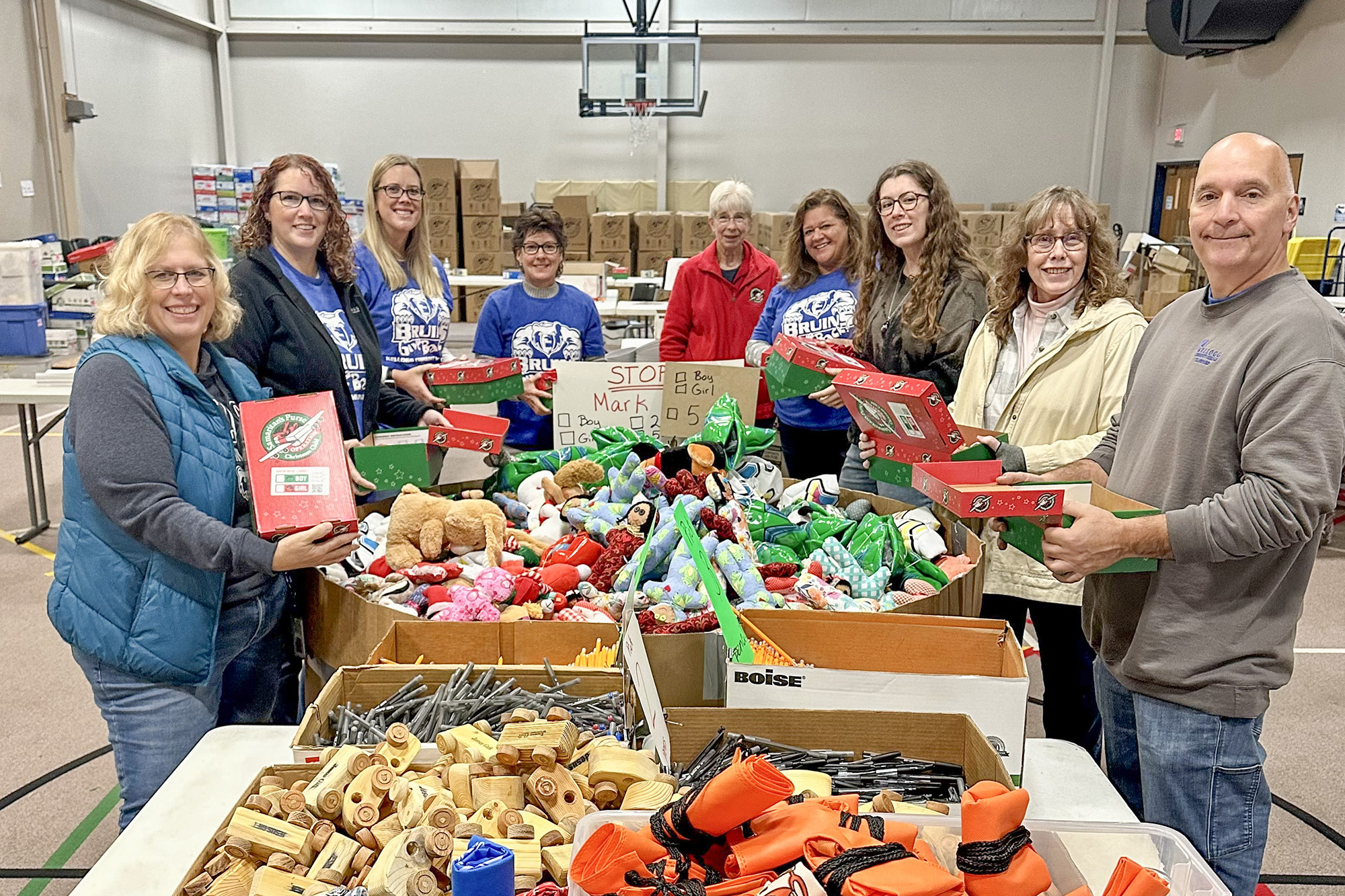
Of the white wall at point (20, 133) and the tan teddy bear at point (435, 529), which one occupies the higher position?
the white wall at point (20, 133)

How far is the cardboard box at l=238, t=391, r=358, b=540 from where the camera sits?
178 cm

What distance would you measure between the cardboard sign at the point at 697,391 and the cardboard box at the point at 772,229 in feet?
20.1

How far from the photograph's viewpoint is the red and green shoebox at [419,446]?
248 cm

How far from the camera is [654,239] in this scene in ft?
32.5

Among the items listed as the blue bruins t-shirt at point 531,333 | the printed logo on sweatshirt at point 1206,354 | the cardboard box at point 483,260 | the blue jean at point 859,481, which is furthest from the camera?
the cardboard box at point 483,260

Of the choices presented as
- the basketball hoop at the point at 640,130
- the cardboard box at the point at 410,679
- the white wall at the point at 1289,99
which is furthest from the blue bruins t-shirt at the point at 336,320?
the basketball hoop at the point at 640,130

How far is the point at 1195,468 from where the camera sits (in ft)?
4.99

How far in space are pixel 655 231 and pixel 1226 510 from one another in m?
8.80

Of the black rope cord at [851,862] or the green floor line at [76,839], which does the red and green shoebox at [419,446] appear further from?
the black rope cord at [851,862]

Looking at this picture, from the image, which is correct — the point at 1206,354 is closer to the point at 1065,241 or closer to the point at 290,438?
the point at 1065,241

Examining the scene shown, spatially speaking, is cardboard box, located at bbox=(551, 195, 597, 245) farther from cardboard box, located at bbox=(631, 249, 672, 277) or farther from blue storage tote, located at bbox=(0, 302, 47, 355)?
blue storage tote, located at bbox=(0, 302, 47, 355)

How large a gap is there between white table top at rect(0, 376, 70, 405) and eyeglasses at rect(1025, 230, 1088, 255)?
13.1 feet

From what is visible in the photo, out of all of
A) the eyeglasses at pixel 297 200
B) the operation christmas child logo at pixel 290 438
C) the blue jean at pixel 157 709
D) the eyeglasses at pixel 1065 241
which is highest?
the eyeglasses at pixel 297 200

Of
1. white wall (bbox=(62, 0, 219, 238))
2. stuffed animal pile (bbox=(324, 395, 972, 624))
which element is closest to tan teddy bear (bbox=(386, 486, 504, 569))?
stuffed animal pile (bbox=(324, 395, 972, 624))
